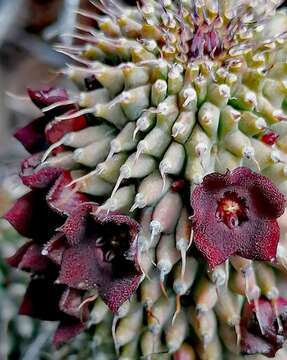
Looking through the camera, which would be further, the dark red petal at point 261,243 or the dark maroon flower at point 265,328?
the dark maroon flower at point 265,328

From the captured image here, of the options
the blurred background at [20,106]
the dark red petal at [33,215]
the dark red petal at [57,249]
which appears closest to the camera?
the dark red petal at [57,249]

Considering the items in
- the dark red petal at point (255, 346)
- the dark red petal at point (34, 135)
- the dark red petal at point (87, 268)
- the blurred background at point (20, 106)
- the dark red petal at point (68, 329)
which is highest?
the dark red petal at point (34, 135)

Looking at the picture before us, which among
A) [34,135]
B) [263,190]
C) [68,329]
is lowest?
[68,329]

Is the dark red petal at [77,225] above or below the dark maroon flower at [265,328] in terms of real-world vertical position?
above

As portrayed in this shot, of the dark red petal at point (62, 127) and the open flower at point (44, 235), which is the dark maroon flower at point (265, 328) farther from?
the dark red petal at point (62, 127)

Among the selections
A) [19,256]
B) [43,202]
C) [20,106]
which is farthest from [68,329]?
[20,106]

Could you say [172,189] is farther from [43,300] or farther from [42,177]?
[43,300]

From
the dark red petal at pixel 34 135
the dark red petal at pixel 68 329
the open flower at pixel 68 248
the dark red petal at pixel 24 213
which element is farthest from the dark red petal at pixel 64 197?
the dark red petal at pixel 68 329

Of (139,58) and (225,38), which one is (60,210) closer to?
(139,58)
